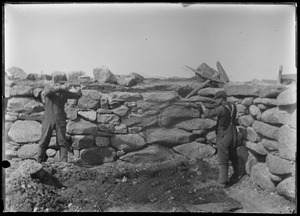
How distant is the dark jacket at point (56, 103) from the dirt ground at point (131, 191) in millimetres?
709

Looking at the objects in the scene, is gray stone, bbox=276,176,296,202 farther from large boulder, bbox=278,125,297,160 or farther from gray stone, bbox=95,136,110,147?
gray stone, bbox=95,136,110,147

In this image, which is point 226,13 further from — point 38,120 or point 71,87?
point 38,120

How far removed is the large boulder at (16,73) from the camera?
14.1 ft

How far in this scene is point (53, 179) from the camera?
434 centimetres

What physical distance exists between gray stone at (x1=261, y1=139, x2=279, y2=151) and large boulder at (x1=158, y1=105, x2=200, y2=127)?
3.35ft

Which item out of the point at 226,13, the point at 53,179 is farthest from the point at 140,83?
the point at 53,179

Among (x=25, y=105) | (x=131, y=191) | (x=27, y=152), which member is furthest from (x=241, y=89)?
(x=27, y=152)

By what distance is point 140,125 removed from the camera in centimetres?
450

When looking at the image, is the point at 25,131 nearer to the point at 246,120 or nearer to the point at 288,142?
the point at 246,120

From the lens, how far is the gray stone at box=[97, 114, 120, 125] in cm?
458

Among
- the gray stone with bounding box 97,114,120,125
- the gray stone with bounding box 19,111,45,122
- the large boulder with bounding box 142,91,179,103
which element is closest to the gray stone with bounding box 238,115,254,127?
the large boulder with bounding box 142,91,179,103

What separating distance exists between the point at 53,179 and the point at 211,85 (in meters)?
2.66

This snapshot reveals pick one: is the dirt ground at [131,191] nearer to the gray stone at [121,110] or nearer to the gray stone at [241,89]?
the gray stone at [121,110]

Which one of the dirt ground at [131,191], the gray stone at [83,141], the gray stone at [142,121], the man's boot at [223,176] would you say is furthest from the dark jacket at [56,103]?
the man's boot at [223,176]
